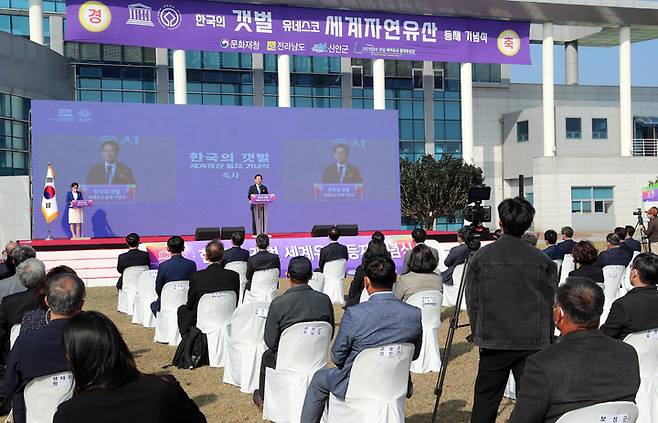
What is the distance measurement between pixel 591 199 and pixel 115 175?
24.6 meters

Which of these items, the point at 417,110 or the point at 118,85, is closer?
the point at 118,85

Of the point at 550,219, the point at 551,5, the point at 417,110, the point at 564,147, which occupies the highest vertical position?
the point at 551,5

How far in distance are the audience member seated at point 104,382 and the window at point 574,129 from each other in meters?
35.1

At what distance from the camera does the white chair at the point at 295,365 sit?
15.1 ft

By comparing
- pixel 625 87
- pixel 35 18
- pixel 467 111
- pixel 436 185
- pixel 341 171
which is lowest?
pixel 436 185

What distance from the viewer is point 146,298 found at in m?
8.95

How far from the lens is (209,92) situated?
34.4 m

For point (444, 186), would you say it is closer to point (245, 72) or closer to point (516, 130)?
point (516, 130)

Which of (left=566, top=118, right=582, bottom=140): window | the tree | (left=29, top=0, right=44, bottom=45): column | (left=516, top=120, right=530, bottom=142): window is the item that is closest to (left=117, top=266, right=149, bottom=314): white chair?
(left=29, top=0, right=44, bottom=45): column

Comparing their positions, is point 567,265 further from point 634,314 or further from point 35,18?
point 35,18

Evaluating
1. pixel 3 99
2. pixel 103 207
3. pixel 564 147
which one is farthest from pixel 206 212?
pixel 564 147

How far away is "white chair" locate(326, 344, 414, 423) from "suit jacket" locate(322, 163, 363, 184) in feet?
54.2

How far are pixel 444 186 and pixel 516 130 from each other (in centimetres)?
829

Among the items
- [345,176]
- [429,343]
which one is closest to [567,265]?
[429,343]
